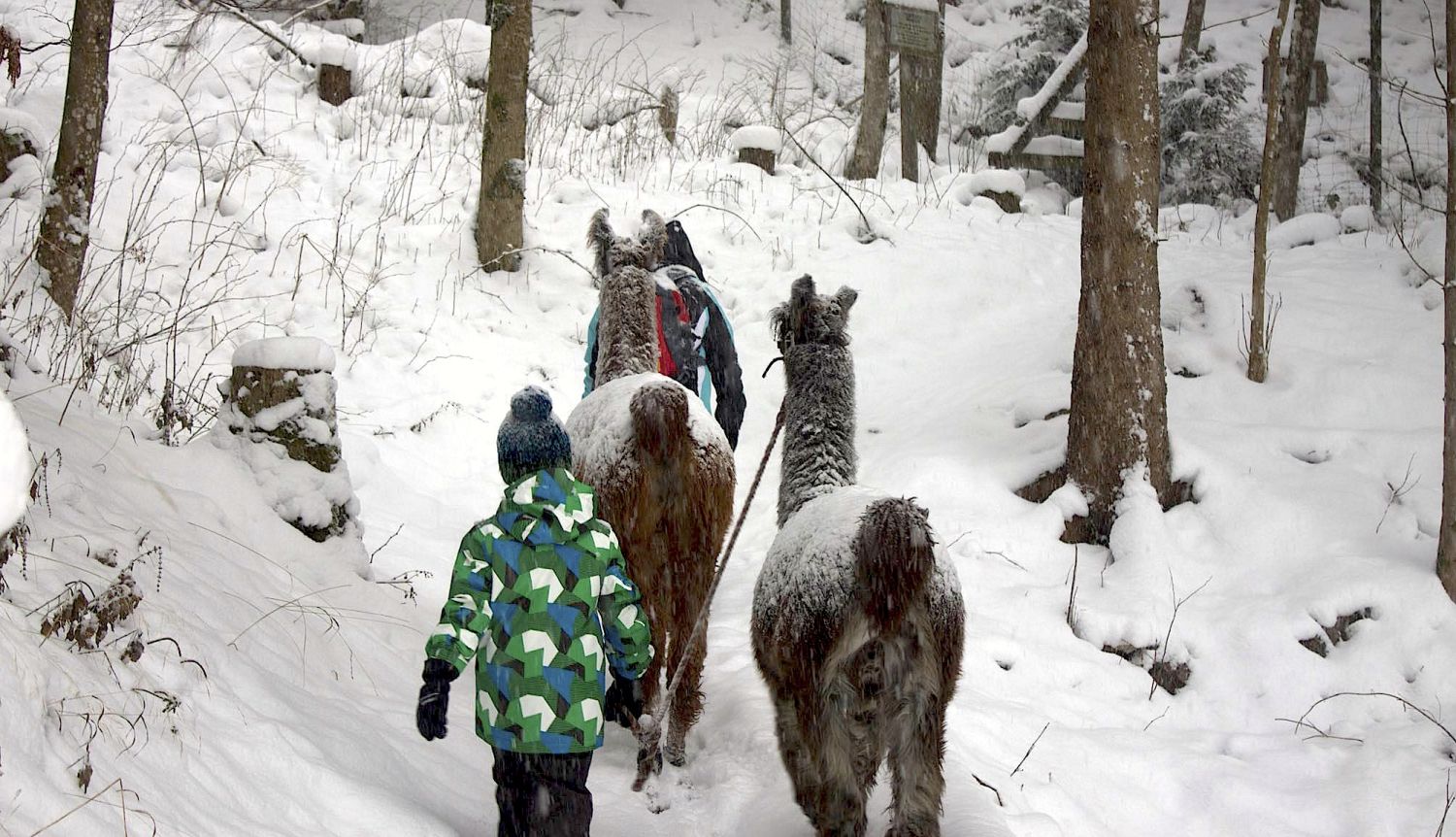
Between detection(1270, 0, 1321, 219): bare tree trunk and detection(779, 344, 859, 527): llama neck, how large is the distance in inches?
422

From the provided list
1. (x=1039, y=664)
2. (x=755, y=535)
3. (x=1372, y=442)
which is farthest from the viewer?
(x=755, y=535)

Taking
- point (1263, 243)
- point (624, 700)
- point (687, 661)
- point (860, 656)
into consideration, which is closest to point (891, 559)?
point (860, 656)

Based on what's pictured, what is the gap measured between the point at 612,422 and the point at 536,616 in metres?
1.34

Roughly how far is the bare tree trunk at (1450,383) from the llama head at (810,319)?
3838 mm

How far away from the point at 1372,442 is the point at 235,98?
10794mm

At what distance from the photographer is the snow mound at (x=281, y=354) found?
4570mm

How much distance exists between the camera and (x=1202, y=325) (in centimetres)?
864

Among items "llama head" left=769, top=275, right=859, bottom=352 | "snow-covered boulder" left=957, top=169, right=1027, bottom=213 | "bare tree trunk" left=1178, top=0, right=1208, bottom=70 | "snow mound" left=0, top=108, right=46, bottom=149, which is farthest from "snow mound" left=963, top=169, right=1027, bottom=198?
"snow mound" left=0, top=108, right=46, bottom=149

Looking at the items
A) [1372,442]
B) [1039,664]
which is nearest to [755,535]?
[1039,664]

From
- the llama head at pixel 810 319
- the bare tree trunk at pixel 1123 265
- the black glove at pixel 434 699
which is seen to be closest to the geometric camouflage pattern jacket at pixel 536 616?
the black glove at pixel 434 699

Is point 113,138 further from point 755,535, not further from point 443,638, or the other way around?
point 443,638

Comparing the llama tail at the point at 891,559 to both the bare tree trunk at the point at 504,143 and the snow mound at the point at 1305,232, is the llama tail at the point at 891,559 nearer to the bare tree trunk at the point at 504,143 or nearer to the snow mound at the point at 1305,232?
the bare tree trunk at the point at 504,143

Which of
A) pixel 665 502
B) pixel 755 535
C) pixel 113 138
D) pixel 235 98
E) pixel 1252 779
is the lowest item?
pixel 1252 779

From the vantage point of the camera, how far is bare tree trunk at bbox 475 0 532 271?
914cm
